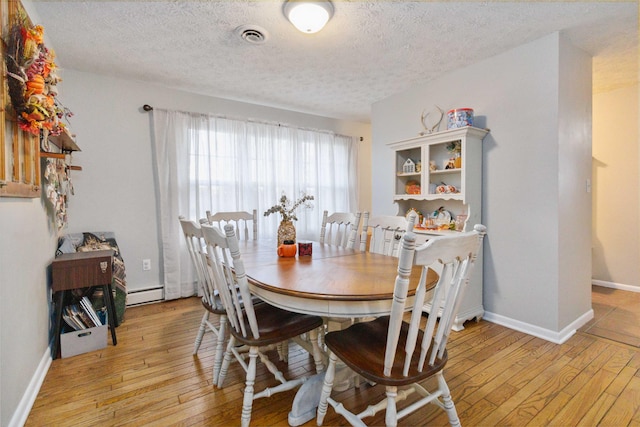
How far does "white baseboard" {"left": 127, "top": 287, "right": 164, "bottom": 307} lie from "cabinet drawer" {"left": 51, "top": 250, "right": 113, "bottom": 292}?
1.01 m

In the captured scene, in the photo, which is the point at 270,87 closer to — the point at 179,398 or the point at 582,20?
the point at 582,20

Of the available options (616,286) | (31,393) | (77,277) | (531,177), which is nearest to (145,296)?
(77,277)

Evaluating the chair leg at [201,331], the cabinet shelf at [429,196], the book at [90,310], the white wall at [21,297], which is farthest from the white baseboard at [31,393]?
the cabinet shelf at [429,196]

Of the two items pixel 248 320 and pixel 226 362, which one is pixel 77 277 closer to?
pixel 226 362

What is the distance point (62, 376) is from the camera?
1.91 m

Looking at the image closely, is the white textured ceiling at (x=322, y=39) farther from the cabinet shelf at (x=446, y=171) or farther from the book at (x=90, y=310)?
the book at (x=90, y=310)

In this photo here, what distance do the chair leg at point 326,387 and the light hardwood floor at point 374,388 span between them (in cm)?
9

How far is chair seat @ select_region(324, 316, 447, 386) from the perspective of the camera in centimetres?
116

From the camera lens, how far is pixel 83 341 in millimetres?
2195

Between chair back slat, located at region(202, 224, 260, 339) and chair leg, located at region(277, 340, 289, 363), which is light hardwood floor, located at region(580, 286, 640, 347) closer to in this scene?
chair leg, located at region(277, 340, 289, 363)

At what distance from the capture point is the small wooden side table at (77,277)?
2086 millimetres

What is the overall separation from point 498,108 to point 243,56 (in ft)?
7.23

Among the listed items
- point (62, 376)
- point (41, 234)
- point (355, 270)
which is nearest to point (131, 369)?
point (62, 376)

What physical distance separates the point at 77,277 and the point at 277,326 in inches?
62.0
